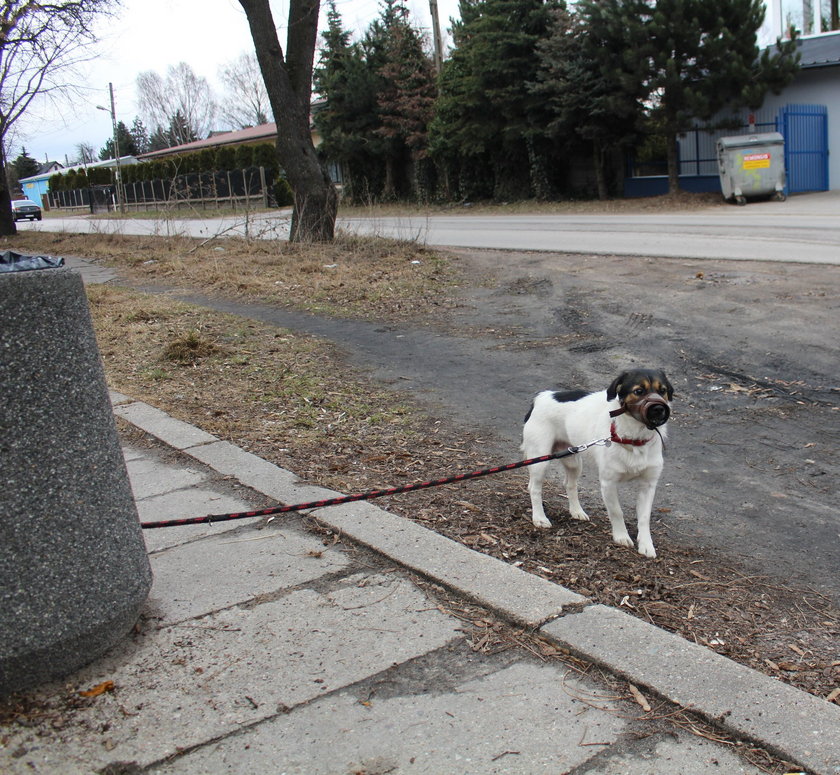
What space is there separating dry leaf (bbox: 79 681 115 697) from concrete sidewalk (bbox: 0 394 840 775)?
2 centimetres

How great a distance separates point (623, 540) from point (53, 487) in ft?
8.16

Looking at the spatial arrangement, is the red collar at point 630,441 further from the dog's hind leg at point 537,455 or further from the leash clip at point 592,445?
the dog's hind leg at point 537,455

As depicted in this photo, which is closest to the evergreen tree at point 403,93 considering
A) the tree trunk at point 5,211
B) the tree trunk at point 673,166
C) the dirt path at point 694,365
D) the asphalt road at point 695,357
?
the tree trunk at point 673,166

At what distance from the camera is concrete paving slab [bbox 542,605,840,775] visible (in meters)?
2.45

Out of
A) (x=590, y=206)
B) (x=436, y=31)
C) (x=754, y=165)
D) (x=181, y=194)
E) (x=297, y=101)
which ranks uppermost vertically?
(x=436, y=31)

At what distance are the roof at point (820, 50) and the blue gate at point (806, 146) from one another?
4.25 feet

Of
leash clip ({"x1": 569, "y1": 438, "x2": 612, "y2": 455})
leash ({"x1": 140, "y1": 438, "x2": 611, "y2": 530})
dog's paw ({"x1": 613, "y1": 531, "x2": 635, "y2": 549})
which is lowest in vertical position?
dog's paw ({"x1": 613, "y1": 531, "x2": 635, "y2": 549})

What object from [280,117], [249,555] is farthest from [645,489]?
[280,117]

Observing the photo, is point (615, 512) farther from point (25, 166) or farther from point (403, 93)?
point (25, 166)

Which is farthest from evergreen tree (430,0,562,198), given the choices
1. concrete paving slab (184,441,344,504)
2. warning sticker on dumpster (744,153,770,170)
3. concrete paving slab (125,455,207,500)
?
concrete paving slab (125,455,207,500)

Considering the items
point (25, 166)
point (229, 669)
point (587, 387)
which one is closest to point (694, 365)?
point (587, 387)

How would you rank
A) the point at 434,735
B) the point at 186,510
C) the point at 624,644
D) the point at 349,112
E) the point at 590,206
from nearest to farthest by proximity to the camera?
the point at 434,735 < the point at 624,644 < the point at 186,510 < the point at 590,206 < the point at 349,112

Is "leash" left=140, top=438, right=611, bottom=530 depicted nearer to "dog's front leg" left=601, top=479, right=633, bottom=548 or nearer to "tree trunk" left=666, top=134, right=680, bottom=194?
"dog's front leg" left=601, top=479, right=633, bottom=548

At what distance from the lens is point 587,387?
6.86 meters
